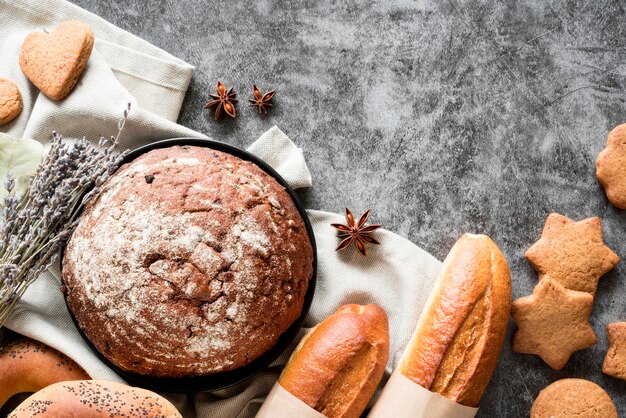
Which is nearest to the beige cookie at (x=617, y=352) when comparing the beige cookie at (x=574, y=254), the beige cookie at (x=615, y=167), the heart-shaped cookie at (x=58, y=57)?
the beige cookie at (x=574, y=254)

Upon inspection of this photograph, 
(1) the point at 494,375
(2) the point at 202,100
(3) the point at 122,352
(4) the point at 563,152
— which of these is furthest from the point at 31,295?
(4) the point at 563,152

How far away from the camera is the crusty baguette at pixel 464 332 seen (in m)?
2.24

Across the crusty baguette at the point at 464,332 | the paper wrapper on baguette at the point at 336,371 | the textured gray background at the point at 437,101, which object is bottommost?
the paper wrapper on baguette at the point at 336,371

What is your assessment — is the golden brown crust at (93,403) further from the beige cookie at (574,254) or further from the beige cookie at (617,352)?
the beige cookie at (617,352)

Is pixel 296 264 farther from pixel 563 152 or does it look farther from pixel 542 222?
pixel 563 152

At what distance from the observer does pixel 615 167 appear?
99.0 inches

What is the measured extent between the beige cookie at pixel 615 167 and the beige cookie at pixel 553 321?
45 cm

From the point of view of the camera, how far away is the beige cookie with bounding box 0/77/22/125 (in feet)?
8.00

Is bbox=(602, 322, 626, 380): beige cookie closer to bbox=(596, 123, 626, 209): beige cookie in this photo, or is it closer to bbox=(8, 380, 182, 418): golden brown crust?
bbox=(596, 123, 626, 209): beige cookie

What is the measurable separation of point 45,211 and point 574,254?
81.3 inches

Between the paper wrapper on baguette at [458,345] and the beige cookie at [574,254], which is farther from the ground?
the beige cookie at [574,254]

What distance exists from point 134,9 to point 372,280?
1.56 m

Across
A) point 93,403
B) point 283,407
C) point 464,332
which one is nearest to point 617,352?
point 464,332

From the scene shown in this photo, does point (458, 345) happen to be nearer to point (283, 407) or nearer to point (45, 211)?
point (283, 407)
